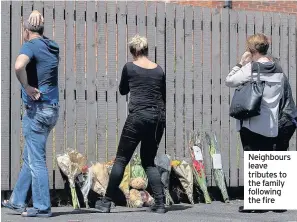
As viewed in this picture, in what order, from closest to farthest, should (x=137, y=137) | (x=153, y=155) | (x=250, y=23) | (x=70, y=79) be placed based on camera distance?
1. (x=137, y=137)
2. (x=153, y=155)
3. (x=70, y=79)
4. (x=250, y=23)

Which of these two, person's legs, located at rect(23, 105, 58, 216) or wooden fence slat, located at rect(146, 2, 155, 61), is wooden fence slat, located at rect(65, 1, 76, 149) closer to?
wooden fence slat, located at rect(146, 2, 155, 61)

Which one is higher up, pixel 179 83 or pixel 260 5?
pixel 260 5

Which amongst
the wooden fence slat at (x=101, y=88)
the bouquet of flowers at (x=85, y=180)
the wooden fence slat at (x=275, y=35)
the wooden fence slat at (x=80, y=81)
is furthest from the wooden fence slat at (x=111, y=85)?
the wooden fence slat at (x=275, y=35)

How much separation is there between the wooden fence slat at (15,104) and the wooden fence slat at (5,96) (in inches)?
1.7

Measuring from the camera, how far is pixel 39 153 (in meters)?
7.71

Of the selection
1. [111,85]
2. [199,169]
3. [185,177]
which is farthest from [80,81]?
[199,169]

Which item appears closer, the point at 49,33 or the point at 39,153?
the point at 39,153

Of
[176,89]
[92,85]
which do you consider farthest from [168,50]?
[92,85]

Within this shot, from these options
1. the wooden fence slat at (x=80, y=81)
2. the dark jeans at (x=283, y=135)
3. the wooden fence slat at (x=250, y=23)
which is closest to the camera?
the dark jeans at (x=283, y=135)

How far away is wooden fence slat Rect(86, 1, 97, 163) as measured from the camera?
369 inches

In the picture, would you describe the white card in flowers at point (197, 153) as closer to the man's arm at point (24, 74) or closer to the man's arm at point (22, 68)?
the man's arm at point (24, 74)

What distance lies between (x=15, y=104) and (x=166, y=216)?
2.17 m

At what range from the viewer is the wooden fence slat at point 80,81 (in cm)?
930

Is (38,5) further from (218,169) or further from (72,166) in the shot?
(218,169)
